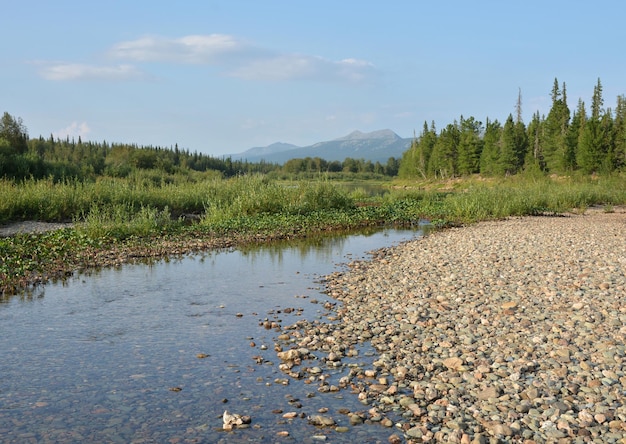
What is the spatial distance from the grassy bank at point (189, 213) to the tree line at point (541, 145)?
66.6 ft

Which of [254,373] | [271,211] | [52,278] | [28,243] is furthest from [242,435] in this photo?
[271,211]

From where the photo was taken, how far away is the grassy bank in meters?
15.8

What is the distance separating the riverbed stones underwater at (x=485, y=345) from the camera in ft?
18.5

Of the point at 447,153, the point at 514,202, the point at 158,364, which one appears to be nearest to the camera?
Answer: the point at 158,364

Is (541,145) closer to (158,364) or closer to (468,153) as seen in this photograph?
(468,153)

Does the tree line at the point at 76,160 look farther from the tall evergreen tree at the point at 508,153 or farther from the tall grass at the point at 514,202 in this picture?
the tall evergreen tree at the point at 508,153

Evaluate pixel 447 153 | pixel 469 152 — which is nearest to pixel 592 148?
pixel 469 152

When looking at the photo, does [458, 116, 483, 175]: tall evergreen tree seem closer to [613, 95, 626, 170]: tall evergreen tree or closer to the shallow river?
[613, 95, 626, 170]: tall evergreen tree

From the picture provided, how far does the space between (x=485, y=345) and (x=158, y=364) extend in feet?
15.9

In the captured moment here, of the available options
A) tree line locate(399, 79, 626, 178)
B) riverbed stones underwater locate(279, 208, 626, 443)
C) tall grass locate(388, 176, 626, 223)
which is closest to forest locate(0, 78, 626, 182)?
tree line locate(399, 79, 626, 178)

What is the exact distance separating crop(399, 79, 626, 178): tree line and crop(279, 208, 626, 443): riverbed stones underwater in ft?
150

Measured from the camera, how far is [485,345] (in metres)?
7.78

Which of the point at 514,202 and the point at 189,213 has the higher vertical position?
the point at 514,202

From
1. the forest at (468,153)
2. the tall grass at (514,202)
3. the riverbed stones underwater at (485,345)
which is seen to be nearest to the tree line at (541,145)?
the forest at (468,153)
